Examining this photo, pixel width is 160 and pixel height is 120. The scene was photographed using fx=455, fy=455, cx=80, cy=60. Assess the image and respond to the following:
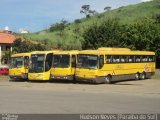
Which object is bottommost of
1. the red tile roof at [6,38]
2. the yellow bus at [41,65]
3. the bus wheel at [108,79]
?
the bus wheel at [108,79]

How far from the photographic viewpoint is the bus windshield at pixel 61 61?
36438 millimetres

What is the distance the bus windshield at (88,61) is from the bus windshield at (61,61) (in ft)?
4.97

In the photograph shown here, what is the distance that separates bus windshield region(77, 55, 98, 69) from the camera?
34.2m

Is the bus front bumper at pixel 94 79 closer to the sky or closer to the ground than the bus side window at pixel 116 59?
closer to the ground

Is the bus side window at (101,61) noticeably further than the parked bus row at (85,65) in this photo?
No

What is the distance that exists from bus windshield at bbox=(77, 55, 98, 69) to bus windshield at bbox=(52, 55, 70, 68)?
1.52 m

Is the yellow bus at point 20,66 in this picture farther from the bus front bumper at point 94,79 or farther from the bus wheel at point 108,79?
the bus wheel at point 108,79

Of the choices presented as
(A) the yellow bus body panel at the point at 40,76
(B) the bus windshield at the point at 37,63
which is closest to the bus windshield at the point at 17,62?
(B) the bus windshield at the point at 37,63

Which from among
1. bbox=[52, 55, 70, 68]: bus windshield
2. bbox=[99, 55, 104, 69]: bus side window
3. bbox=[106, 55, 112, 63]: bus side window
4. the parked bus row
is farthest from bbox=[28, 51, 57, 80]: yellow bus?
bbox=[99, 55, 104, 69]: bus side window

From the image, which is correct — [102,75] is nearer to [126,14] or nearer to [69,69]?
[69,69]

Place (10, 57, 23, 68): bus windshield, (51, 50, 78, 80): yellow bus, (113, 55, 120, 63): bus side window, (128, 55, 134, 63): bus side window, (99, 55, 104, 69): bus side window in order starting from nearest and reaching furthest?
(99, 55, 104, 69): bus side window < (113, 55, 120, 63): bus side window < (51, 50, 78, 80): yellow bus < (128, 55, 134, 63): bus side window < (10, 57, 23, 68): bus windshield

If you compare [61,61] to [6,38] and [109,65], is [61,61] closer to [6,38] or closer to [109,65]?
[109,65]

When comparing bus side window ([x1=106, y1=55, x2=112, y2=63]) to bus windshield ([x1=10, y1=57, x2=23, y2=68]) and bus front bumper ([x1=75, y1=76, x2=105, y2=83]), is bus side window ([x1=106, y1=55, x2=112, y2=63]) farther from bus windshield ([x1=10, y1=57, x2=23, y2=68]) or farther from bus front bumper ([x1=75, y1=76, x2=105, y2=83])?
bus windshield ([x1=10, y1=57, x2=23, y2=68])

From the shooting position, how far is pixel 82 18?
142 meters
